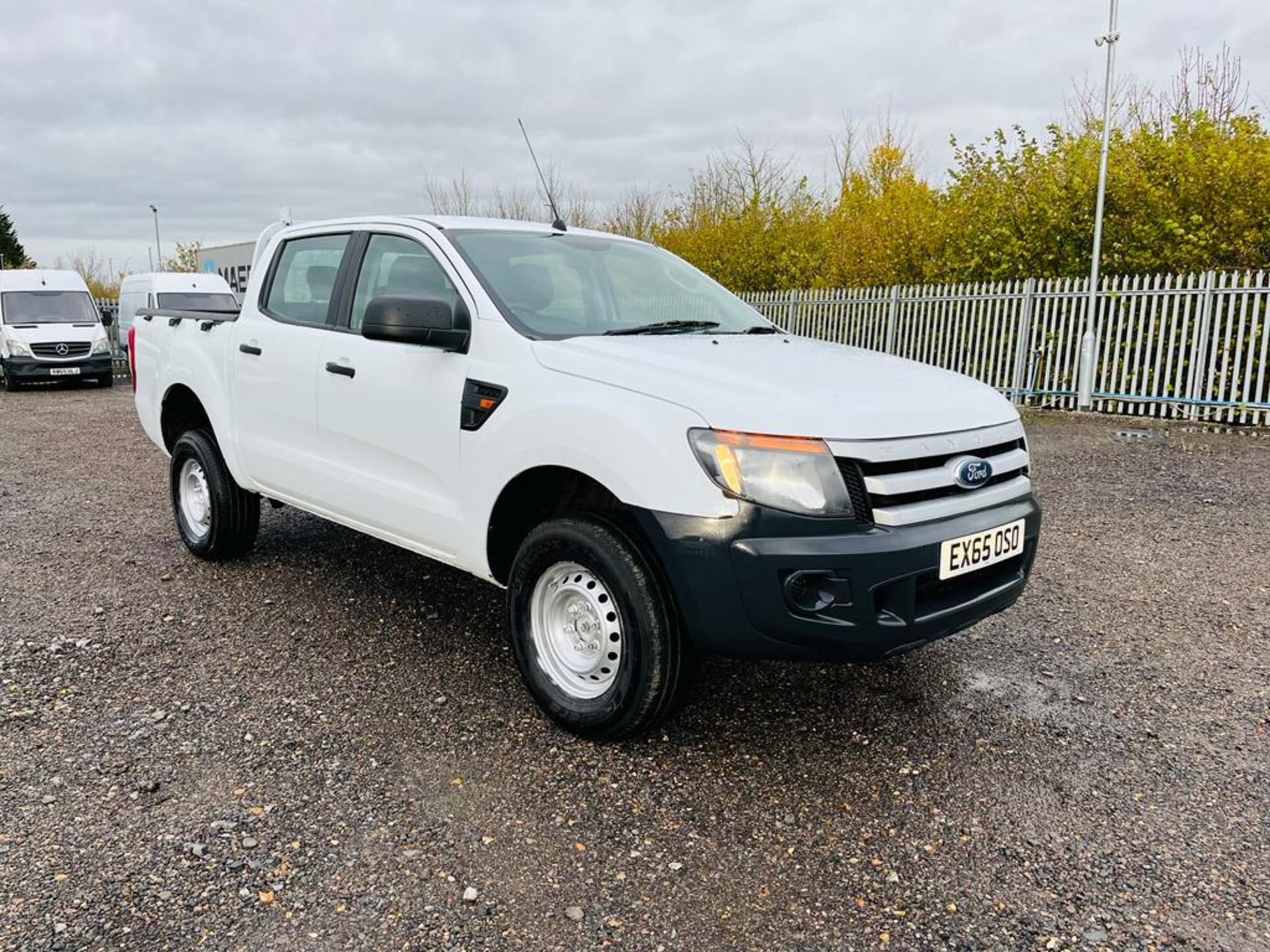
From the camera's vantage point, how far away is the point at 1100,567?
5438mm

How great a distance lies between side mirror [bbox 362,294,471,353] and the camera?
340 centimetres

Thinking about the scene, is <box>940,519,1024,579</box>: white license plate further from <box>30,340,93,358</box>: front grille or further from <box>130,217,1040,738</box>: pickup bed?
<box>30,340,93,358</box>: front grille

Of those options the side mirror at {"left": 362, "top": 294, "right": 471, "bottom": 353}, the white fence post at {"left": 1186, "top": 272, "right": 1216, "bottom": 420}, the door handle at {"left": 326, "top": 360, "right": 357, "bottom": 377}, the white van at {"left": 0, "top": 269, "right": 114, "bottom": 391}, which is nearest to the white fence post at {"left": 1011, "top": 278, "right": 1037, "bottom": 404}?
the white fence post at {"left": 1186, "top": 272, "right": 1216, "bottom": 420}

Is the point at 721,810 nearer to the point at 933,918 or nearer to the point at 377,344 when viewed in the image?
the point at 933,918

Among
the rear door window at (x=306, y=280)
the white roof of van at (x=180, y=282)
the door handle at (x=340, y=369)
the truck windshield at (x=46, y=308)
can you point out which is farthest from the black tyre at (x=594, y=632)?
the truck windshield at (x=46, y=308)

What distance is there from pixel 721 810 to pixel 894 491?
1.10m

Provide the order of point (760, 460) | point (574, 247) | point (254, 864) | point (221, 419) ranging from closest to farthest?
1. point (254, 864)
2. point (760, 460)
3. point (574, 247)
4. point (221, 419)

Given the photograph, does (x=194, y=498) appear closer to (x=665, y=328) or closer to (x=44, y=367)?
(x=665, y=328)

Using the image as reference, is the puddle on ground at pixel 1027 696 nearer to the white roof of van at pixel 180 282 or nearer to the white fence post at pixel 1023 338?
the white fence post at pixel 1023 338

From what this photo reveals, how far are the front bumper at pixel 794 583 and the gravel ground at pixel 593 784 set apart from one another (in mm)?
540

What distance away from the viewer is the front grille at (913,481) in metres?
2.76

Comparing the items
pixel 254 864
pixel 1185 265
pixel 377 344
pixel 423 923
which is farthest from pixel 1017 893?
pixel 1185 265

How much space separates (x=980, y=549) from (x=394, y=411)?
2.26m

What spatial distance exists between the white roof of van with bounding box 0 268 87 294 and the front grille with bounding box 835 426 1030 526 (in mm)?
20303
